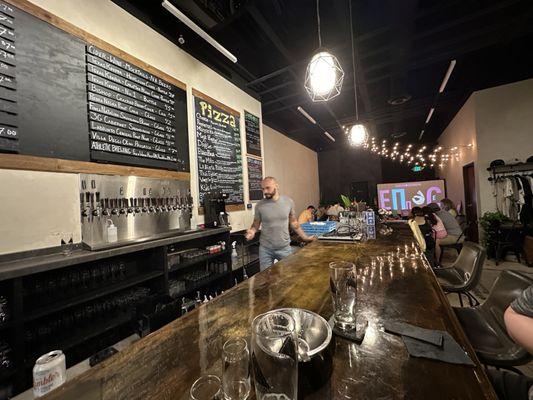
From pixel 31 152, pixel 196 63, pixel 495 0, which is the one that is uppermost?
pixel 495 0

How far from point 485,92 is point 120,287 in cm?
778

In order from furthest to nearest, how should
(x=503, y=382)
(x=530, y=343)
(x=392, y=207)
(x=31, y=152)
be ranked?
(x=392, y=207) → (x=31, y=152) → (x=503, y=382) → (x=530, y=343)

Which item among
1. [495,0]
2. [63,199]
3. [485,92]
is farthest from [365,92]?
[63,199]

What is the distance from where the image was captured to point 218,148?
3.63 meters

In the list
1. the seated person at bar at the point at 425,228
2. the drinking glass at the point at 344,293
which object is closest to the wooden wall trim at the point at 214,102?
the drinking glass at the point at 344,293

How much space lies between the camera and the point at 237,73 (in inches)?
159

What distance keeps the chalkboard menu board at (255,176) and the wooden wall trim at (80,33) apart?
6.53ft

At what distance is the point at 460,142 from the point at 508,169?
190cm

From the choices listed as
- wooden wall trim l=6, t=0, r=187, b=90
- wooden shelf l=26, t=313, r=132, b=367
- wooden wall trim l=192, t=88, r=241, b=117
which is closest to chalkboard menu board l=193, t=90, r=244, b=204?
wooden wall trim l=192, t=88, r=241, b=117

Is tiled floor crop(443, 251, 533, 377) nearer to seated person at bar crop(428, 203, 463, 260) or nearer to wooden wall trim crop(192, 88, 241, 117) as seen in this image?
seated person at bar crop(428, 203, 463, 260)

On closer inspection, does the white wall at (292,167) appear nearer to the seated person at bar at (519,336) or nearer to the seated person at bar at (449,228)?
the seated person at bar at (449,228)

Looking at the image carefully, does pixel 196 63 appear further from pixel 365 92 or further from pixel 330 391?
pixel 330 391

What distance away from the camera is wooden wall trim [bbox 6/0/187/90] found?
1804 mm

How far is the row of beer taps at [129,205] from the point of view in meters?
2.04
